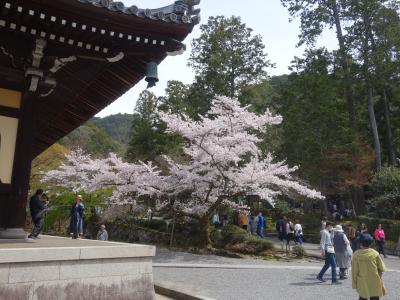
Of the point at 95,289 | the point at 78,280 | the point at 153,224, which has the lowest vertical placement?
the point at 95,289

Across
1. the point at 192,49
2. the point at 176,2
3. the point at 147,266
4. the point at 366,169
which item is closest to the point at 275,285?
the point at 147,266

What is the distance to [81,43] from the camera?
5.71 meters

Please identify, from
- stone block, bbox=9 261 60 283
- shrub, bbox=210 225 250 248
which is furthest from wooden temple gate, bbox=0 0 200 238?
shrub, bbox=210 225 250 248

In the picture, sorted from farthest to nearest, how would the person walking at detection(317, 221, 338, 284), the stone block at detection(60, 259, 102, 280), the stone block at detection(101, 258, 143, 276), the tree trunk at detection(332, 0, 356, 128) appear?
the tree trunk at detection(332, 0, 356, 128) < the person walking at detection(317, 221, 338, 284) < the stone block at detection(101, 258, 143, 276) < the stone block at detection(60, 259, 102, 280)

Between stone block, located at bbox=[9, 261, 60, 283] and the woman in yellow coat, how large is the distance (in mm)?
4298

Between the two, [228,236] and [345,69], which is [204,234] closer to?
[228,236]

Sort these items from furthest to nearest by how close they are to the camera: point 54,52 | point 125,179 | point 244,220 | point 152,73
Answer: point 244,220 < point 125,179 < point 152,73 < point 54,52

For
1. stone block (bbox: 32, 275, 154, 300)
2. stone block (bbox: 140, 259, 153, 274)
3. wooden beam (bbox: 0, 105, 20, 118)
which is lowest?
stone block (bbox: 32, 275, 154, 300)

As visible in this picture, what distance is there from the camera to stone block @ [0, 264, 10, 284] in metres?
4.97

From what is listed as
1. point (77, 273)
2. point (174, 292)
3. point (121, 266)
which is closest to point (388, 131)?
point (174, 292)

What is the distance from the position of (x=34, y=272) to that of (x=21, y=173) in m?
1.45

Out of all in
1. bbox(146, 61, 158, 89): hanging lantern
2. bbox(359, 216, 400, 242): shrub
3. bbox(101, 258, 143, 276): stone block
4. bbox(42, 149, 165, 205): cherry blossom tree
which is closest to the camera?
bbox(101, 258, 143, 276): stone block

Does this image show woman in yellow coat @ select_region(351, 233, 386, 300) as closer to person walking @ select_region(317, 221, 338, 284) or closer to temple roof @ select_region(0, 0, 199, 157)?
temple roof @ select_region(0, 0, 199, 157)

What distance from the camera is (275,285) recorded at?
32.8 feet
